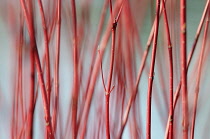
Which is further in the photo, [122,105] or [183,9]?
[122,105]

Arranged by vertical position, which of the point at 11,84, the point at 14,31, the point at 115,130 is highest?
the point at 14,31

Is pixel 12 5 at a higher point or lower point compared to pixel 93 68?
higher

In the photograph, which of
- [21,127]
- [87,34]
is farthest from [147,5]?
[21,127]

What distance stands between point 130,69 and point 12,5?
0.30 metres

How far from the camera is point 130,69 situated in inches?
22.3

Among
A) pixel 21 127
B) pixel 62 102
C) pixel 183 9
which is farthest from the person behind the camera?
pixel 62 102

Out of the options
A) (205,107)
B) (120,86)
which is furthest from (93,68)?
(205,107)

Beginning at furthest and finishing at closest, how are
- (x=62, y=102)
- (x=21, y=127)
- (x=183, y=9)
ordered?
(x=62, y=102) < (x=21, y=127) < (x=183, y=9)

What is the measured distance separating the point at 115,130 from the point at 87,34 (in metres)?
0.22

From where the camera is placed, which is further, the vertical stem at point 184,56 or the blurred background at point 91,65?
the blurred background at point 91,65

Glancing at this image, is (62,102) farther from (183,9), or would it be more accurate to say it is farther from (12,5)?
(183,9)

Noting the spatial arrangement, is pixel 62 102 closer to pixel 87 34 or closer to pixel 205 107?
pixel 87 34

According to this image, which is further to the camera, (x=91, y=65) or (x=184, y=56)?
(x=91, y=65)

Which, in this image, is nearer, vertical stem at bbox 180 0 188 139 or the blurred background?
vertical stem at bbox 180 0 188 139
